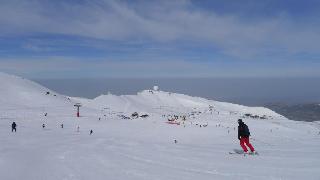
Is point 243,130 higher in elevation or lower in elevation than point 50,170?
higher

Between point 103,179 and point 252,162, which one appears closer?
point 103,179

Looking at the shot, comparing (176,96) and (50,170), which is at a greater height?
(176,96)

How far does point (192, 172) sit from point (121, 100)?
116 meters

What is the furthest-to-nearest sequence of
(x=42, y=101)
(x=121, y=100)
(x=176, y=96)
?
(x=176, y=96) → (x=121, y=100) → (x=42, y=101)

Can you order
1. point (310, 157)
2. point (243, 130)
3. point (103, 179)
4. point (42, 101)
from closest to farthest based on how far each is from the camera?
1. point (103, 179)
2. point (310, 157)
3. point (243, 130)
4. point (42, 101)

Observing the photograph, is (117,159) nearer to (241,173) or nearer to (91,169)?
(91,169)

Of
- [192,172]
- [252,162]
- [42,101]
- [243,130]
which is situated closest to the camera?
[192,172]

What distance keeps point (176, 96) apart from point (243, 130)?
458 feet

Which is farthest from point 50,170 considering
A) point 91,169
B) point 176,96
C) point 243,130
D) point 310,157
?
point 176,96

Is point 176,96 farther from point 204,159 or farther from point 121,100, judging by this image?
point 204,159

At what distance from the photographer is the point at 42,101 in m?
100

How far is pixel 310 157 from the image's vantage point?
17.4 meters

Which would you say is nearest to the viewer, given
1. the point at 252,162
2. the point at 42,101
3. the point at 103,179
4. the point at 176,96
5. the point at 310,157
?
the point at 103,179

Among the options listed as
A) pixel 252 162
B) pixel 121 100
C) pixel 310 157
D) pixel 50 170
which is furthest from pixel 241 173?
pixel 121 100
